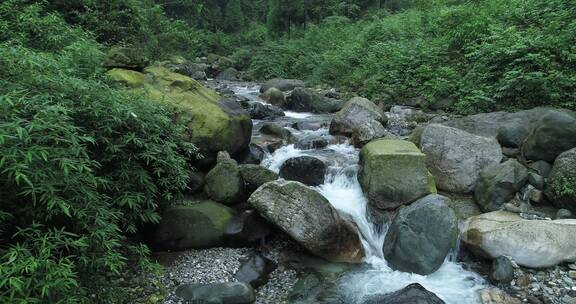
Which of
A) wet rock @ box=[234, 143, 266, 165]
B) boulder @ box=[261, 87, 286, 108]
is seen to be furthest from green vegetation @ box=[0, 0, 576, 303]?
boulder @ box=[261, 87, 286, 108]

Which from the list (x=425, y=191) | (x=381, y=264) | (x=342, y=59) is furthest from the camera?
(x=342, y=59)

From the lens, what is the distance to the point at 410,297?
5.54 meters

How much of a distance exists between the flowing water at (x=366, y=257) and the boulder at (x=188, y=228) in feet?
7.76

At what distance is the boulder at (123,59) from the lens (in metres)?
9.45

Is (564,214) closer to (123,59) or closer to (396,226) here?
(396,226)

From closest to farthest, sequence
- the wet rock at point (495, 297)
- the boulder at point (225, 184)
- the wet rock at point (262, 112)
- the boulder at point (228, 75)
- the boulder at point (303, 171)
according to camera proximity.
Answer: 1. the wet rock at point (495, 297)
2. the boulder at point (225, 184)
3. the boulder at point (303, 171)
4. the wet rock at point (262, 112)
5. the boulder at point (228, 75)

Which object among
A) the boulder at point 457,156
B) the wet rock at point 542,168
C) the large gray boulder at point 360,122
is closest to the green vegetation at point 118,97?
the large gray boulder at point 360,122

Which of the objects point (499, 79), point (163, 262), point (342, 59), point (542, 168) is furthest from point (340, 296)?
point (342, 59)

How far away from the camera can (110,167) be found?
5.62 metres

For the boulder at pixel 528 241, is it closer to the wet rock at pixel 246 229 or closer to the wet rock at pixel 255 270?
A: the wet rock at pixel 255 270

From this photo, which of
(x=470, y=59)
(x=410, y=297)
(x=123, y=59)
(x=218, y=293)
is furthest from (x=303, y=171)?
(x=470, y=59)

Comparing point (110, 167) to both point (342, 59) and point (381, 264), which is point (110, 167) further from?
point (342, 59)

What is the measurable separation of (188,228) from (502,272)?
5.23m

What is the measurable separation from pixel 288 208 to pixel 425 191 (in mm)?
2916
